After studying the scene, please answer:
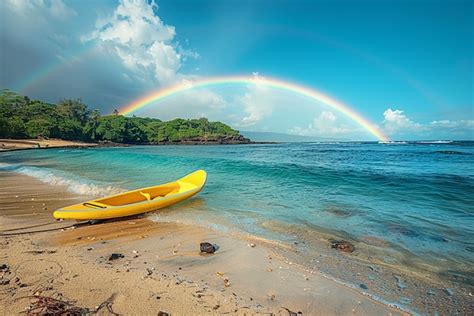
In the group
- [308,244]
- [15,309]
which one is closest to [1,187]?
[15,309]

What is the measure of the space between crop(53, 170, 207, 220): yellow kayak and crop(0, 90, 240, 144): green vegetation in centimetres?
5997

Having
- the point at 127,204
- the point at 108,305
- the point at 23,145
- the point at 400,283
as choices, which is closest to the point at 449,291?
the point at 400,283

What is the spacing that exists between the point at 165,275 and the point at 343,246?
345 cm

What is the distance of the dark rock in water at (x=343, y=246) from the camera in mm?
4805

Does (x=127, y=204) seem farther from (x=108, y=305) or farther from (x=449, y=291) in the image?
(x=449, y=291)

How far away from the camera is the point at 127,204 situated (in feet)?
22.2

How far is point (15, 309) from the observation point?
2.62 metres

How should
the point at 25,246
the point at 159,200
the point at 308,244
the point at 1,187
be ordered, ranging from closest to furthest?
1. the point at 25,246
2. the point at 308,244
3. the point at 159,200
4. the point at 1,187

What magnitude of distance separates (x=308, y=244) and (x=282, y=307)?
7.53 ft

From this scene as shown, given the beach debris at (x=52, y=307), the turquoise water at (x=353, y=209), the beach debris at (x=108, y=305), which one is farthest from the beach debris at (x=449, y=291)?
the beach debris at (x=52, y=307)

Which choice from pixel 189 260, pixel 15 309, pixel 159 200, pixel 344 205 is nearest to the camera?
pixel 15 309

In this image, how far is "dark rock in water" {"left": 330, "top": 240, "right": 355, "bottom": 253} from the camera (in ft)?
15.8

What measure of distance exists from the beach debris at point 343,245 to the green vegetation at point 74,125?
66019 millimetres

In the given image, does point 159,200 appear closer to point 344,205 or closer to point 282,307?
point 282,307
